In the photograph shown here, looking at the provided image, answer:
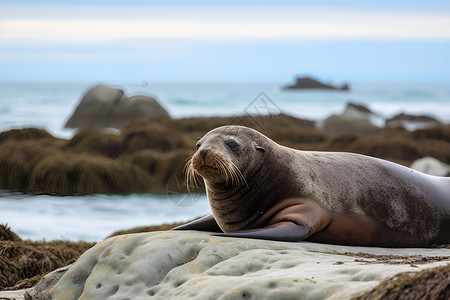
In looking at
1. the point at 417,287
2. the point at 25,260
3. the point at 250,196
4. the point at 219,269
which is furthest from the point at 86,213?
the point at 417,287

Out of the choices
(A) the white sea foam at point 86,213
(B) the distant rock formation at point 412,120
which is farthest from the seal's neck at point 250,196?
(B) the distant rock formation at point 412,120

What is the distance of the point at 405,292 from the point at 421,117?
140 ft

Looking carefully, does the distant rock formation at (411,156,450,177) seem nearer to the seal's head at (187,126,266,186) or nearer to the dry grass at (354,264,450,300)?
the seal's head at (187,126,266,186)

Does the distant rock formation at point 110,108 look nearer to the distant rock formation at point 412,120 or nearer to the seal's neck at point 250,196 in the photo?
the seal's neck at point 250,196

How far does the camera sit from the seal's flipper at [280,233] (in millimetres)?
5238

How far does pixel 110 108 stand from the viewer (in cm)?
2472

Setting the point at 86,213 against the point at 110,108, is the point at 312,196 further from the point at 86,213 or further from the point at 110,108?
the point at 110,108

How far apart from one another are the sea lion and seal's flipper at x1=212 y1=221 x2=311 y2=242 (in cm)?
14

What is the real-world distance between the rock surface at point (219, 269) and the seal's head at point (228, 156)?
777mm

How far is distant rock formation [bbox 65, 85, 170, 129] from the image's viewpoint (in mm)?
23062

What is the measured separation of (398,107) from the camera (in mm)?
62594

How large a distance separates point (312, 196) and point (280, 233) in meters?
0.76

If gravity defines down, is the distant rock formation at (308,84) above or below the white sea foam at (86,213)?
above

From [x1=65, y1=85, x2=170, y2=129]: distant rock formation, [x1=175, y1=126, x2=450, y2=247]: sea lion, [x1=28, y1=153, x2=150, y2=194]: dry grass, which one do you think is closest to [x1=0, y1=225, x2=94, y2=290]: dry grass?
[x1=175, y1=126, x2=450, y2=247]: sea lion
